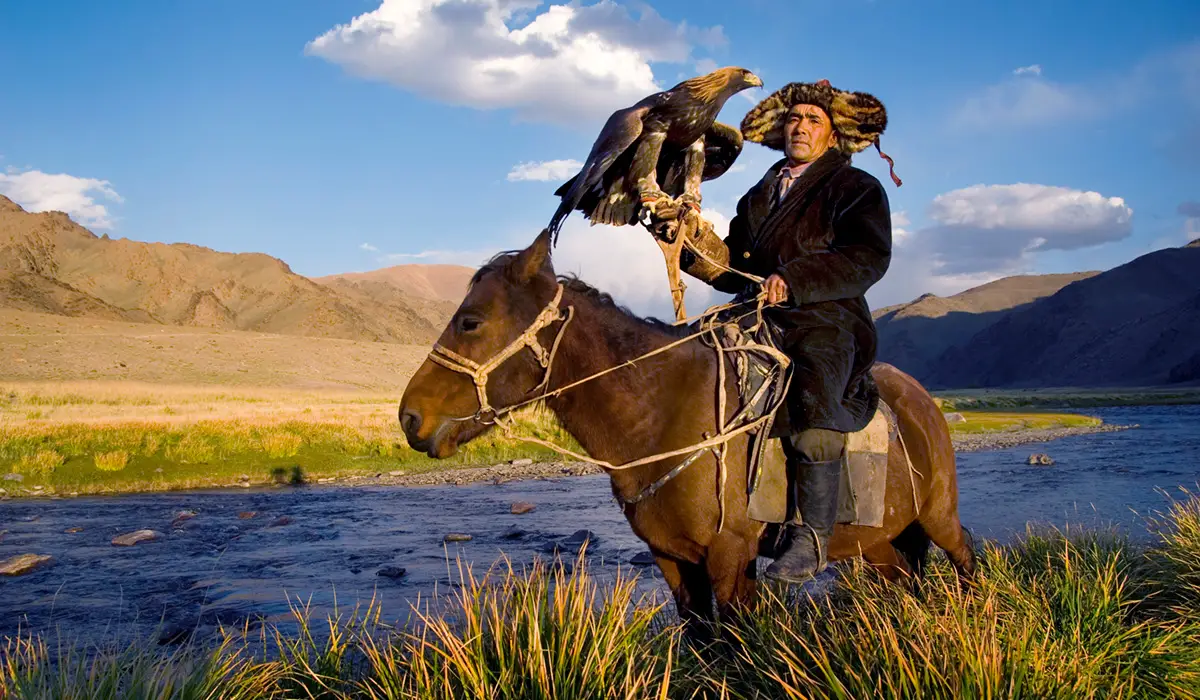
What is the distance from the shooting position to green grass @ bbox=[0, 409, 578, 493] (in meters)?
21.3

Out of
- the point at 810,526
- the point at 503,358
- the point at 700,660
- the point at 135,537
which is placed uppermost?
the point at 503,358

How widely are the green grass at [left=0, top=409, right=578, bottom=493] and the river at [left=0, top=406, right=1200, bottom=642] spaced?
2.07 m

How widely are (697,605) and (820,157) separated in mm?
2998

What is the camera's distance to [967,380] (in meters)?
184

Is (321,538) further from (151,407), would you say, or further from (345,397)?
(345,397)

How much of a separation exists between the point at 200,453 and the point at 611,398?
22.9 meters

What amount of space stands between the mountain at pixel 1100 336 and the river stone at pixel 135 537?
149185mm

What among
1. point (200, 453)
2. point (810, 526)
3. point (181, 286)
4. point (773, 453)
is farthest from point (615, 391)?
point (181, 286)

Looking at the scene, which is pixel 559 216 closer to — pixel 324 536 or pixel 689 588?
pixel 689 588

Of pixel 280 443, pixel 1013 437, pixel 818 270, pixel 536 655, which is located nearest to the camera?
pixel 536 655

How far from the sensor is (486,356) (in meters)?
4.71

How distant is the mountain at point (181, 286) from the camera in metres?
160

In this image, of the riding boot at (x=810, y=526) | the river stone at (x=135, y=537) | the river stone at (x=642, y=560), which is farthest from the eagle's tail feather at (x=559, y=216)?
the river stone at (x=135, y=537)

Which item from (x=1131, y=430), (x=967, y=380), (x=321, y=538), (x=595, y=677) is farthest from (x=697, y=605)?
(x=967, y=380)
